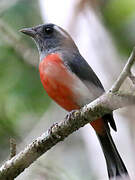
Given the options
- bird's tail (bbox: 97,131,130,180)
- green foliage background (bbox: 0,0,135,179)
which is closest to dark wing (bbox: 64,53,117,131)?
bird's tail (bbox: 97,131,130,180)

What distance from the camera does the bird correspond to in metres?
3.99

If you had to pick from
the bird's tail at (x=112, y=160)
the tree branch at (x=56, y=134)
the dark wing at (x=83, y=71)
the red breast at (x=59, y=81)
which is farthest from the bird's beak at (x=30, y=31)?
the tree branch at (x=56, y=134)

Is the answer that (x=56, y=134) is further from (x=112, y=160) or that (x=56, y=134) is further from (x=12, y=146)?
A: (x=112, y=160)

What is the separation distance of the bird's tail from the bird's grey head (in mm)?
1216

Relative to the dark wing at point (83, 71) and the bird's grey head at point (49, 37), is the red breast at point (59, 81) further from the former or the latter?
the bird's grey head at point (49, 37)

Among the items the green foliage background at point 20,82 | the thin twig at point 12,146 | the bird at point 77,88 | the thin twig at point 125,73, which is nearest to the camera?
the thin twig at point 125,73

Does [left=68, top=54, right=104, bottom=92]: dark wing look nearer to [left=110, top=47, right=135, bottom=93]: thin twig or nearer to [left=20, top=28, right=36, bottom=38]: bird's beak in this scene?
[left=20, top=28, right=36, bottom=38]: bird's beak

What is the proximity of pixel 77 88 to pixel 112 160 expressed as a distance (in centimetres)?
76

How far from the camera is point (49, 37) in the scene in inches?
202

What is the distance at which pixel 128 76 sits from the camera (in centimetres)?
269

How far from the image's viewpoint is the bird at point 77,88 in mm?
3990

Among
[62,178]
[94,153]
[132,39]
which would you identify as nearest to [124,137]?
[94,153]

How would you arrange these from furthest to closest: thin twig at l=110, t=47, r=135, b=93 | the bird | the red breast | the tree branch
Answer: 1. the red breast
2. the bird
3. the tree branch
4. thin twig at l=110, t=47, r=135, b=93

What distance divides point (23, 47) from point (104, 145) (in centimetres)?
178
